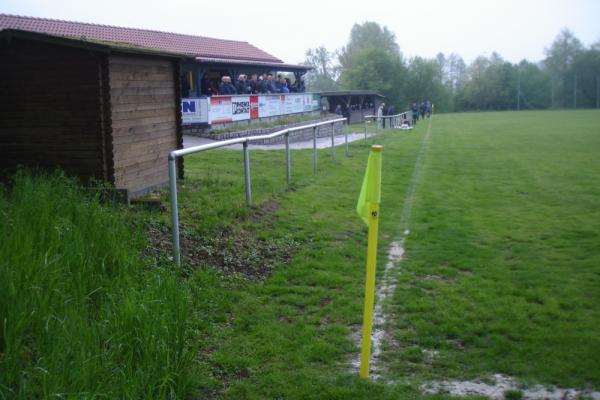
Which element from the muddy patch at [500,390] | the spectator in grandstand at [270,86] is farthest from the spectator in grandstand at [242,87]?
the muddy patch at [500,390]

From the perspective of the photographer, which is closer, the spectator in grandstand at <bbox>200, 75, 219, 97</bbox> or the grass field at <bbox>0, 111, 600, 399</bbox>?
the grass field at <bbox>0, 111, 600, 399</bbox>

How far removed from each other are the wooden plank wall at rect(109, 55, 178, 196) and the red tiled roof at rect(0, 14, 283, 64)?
1389 cm

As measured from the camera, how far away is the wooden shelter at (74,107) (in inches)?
351

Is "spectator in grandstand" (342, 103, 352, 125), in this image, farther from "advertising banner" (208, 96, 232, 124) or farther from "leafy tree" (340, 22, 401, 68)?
"leafy tree" (340, 22, 401, 68)

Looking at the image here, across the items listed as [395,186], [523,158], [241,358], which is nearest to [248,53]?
[523,158]

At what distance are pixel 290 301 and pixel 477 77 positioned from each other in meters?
106

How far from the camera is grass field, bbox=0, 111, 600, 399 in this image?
167 inches

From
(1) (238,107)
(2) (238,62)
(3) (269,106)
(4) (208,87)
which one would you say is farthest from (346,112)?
(1) (238,107)

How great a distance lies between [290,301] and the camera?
614 cm

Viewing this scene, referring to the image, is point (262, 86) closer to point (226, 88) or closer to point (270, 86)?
point (270, 86)

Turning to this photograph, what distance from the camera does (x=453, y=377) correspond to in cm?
455

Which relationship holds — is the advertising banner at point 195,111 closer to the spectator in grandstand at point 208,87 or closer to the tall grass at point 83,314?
the spectator in grandstand at point 208,87

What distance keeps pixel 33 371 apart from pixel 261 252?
4.12 meters

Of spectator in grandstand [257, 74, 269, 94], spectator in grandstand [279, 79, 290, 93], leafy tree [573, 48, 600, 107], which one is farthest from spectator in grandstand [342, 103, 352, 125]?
leafy tree [573, 48, 600, 107]
